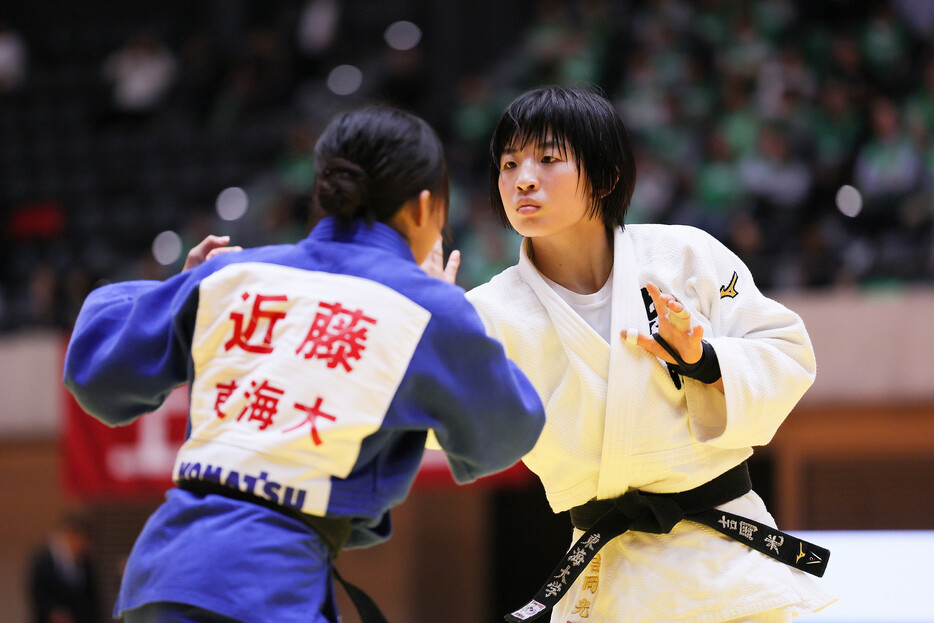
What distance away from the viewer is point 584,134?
2.21m

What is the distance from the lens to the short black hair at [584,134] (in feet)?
7.25

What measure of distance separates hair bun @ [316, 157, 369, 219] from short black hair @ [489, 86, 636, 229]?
0.53m

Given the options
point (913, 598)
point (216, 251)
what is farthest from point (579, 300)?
point (913, 598)

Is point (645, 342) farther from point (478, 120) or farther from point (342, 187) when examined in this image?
point (478, 120)

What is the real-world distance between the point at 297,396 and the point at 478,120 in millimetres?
7125

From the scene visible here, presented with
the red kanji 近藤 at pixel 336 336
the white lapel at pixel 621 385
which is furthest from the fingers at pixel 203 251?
the white lapel at pixel 621 385

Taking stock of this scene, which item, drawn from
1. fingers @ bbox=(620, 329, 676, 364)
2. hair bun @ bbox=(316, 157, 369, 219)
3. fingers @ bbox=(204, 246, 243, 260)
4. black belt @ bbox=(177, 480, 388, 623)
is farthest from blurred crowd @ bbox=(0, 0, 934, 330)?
black belt @ bbox=(177, 480, 388, 623)

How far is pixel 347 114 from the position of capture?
1.92 metres

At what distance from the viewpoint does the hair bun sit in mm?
1825

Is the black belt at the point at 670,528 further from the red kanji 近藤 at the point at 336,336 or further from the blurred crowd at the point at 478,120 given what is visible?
the blurred crowd at the point at 478,120

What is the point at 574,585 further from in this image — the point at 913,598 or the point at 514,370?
the point at 913,598

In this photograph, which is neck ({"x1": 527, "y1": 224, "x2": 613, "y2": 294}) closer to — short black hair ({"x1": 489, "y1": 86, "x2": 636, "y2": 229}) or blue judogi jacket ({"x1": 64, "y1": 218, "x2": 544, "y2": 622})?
short black hair ({"x1": 489, "y1": 86, "x2": 636, "y2": 229})

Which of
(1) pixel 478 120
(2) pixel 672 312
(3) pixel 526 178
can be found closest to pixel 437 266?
(3) pixel 526 178

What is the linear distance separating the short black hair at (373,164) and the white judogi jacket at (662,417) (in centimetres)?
47
